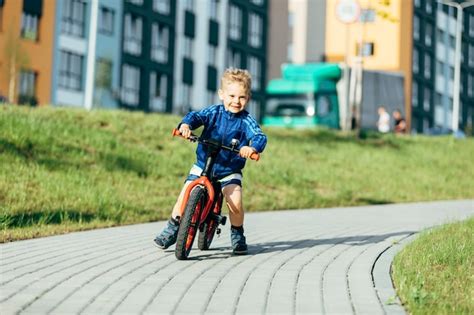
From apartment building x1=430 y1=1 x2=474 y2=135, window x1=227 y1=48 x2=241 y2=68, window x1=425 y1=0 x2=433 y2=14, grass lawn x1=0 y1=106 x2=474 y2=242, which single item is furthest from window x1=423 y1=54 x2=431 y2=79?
grass lawn x1=0 y1=106 x2=474 y2=242

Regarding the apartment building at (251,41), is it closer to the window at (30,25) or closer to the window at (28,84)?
the window at (30,25)

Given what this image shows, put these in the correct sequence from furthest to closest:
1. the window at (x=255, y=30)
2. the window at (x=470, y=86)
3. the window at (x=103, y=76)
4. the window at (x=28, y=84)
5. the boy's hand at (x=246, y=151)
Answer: the window at (x=470, y=86), the window at (x=255, y=30), the window at (x=103, y=76), the window at (x=28, y=84), the boy's hand at (x=246, y=151)

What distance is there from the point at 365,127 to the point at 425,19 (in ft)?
148

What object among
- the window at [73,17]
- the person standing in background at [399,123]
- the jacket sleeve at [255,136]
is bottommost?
the jacket sleeve at [255,136]

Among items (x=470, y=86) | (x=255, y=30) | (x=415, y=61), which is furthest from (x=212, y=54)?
(x=470, y=86)

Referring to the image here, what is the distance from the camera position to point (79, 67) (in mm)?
51781

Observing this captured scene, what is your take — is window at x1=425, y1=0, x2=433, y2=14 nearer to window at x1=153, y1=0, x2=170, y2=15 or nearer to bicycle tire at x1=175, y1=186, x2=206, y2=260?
window at x1=153, y1=0, x2=170, y2=15

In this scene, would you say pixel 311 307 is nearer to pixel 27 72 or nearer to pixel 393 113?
pixel 393 113

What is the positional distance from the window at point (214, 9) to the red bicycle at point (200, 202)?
57.3 m

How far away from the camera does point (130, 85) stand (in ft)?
182

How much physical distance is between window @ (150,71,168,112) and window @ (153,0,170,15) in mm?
3826

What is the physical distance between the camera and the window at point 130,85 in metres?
55.0

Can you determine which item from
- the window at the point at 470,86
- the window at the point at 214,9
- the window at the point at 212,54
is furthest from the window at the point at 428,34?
the window at the point at 212,54

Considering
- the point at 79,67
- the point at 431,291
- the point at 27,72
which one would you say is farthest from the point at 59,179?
the point at 79,67
